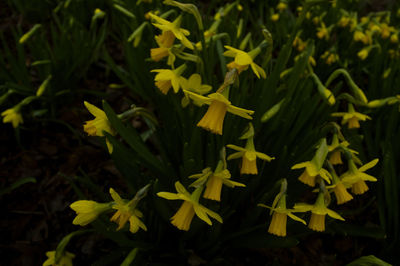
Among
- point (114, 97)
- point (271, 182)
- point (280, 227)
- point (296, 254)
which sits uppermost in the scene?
point (280, 227)

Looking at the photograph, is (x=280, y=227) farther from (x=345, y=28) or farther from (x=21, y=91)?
(x=345, y=28)

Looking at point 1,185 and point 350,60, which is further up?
point 350,60

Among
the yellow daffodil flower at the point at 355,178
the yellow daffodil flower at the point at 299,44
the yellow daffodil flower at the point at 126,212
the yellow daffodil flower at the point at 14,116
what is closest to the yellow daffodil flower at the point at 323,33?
the yellow daffodil flower at the point at 299,44

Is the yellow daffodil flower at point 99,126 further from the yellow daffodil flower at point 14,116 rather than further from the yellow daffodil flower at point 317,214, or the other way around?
the yellow daffodil flower at point 14,116

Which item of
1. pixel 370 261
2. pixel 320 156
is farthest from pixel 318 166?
pixel 370 261

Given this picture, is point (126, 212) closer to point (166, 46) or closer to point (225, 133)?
point (225, 133)

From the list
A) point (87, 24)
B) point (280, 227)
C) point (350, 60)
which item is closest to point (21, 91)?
point (87, 24)

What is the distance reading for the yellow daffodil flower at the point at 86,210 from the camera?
953 millimetres

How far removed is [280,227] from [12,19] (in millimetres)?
3255

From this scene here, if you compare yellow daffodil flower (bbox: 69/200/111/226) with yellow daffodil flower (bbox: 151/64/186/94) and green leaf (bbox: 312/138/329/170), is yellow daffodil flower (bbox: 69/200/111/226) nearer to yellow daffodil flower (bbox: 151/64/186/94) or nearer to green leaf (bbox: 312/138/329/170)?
yellow daffodil flower (bbox: 151/64/186/94)

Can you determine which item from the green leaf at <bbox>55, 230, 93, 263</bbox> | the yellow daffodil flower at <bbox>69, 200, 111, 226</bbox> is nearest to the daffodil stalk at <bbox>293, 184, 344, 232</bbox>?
the yellow daffodil flower at <bbox>69, 200, 111, 226</bbox>

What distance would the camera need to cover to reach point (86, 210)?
3.16 feet

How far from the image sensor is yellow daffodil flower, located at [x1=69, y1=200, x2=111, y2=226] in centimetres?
95

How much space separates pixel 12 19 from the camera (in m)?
3.04
